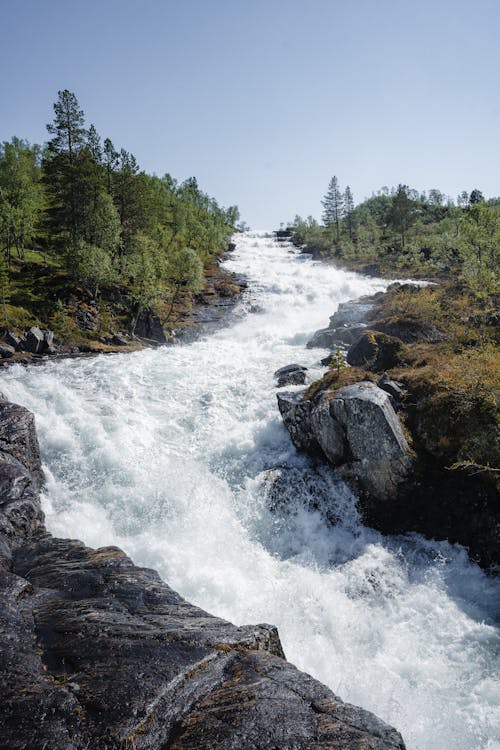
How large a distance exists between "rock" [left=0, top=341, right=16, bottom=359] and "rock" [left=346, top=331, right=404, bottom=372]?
24.3 metres

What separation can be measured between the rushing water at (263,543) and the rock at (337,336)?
10.7 m

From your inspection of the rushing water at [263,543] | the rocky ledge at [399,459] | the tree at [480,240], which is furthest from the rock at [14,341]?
the tree at [480,240]

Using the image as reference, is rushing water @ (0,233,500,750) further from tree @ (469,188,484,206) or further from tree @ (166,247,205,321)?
tree @ (469,188,484,206)

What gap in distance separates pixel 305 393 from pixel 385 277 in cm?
5112

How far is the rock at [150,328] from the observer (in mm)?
40844

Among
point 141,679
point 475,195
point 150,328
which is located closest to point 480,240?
point 150,328

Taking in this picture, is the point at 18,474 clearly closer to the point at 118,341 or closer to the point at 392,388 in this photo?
the point at 392,388

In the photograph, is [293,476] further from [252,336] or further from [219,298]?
[219,298]

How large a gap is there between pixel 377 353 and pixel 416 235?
292 feet

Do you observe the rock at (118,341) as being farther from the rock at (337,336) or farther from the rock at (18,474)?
the rock at (18,474)

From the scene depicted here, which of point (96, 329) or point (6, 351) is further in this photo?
point (96, 329)

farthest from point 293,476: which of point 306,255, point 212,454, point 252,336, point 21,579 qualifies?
point 306,255

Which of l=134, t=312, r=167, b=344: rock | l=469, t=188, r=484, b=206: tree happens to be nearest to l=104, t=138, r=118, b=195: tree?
l=134, t=312, r=167, b=344: rock

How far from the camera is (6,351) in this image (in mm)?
28531
